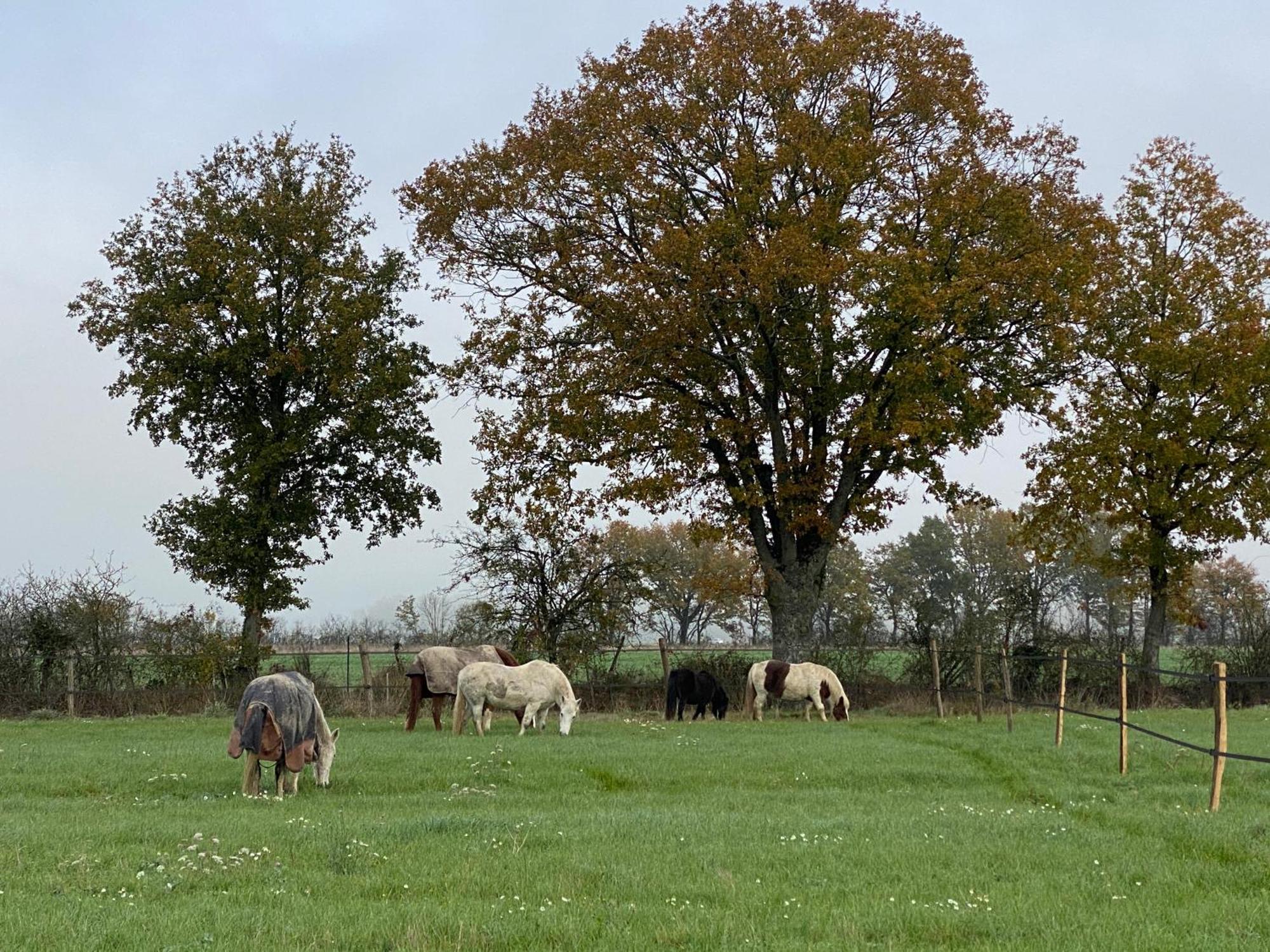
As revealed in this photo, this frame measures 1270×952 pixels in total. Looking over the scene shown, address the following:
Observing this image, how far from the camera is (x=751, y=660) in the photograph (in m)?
37.6

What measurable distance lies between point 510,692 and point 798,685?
941 centimetres

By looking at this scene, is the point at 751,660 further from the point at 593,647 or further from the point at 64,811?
the point at 64,811

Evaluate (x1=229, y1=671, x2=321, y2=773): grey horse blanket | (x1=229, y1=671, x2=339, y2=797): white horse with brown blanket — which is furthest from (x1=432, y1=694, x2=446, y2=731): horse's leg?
(x1=229, y1=671, x2=321, y2=773): grey horse blanket

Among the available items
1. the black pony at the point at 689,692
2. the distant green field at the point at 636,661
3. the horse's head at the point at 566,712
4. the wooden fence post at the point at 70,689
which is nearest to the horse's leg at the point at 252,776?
the horse's head at the point at 566,712

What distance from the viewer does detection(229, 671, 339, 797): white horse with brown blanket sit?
612 inches

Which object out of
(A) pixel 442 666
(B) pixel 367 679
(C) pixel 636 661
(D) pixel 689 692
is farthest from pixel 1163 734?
(B) pixel 367 679

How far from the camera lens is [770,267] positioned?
30219 millimetres

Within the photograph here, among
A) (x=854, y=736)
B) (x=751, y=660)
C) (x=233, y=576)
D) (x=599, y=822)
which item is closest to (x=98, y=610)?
(x=233, y=576)

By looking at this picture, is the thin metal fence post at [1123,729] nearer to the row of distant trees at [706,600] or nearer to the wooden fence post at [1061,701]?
the wooden fence post at [1061,701]

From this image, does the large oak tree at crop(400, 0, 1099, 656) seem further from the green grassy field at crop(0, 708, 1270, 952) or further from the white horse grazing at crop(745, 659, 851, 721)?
the green grassy field at crop(0, 708, 1270, 952)

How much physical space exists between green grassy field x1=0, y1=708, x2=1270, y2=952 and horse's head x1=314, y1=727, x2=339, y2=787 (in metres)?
0.16

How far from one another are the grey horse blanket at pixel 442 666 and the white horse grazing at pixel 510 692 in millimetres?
1348

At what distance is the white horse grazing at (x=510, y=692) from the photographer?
24.0 metres

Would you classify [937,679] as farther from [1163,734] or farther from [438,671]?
[438,671]
